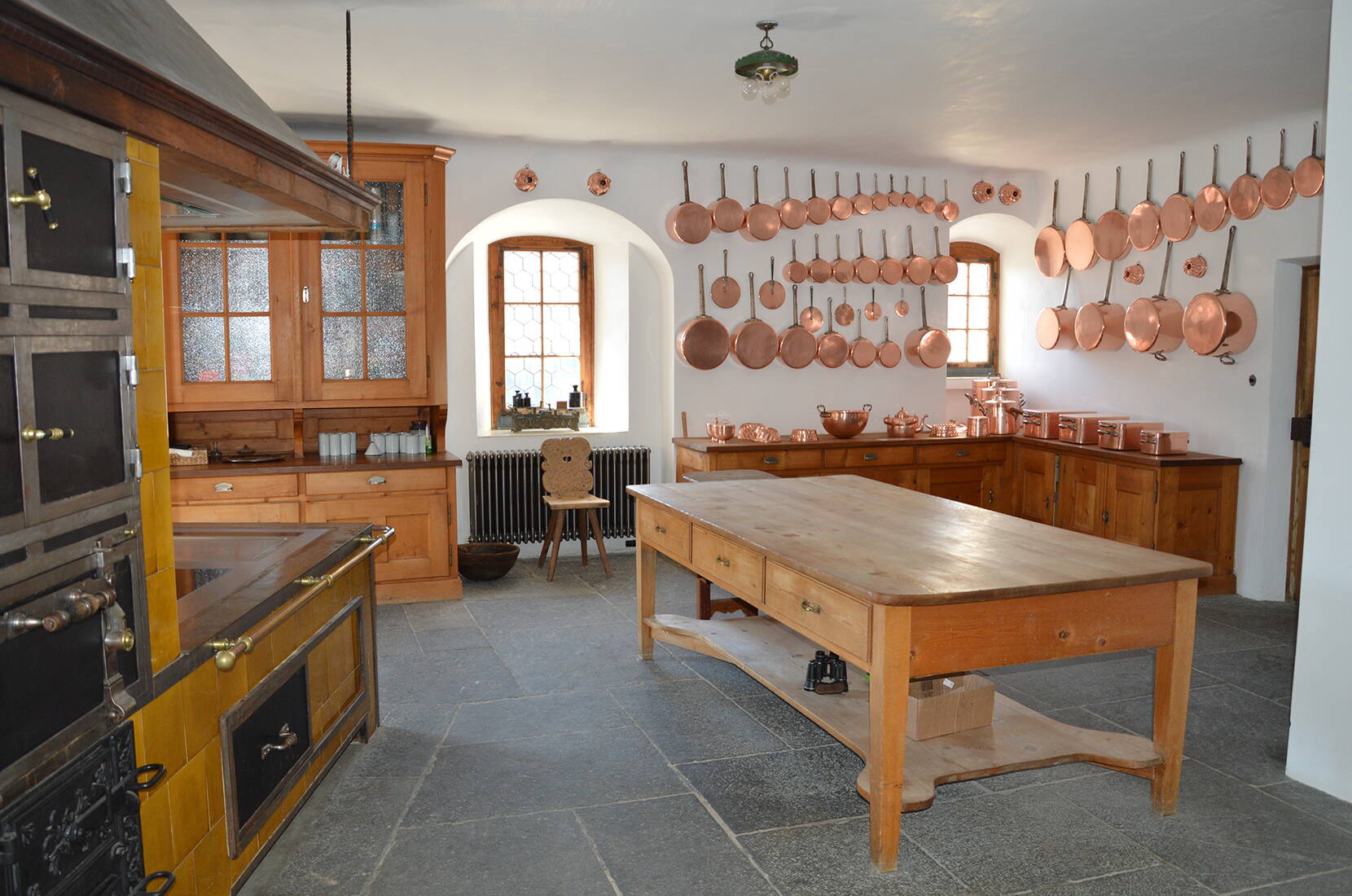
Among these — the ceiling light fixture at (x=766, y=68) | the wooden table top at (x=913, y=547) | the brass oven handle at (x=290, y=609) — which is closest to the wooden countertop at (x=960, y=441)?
the wooden table top at (x=913, y=547)

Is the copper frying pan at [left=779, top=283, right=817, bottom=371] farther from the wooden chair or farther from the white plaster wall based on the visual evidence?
the white plaster wall

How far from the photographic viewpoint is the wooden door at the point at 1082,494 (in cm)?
639

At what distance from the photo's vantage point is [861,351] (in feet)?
24.2

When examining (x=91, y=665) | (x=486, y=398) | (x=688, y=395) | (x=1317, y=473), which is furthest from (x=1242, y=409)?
(x=91, y=665)

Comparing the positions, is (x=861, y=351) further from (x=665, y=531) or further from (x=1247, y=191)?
(x=665, y=531)

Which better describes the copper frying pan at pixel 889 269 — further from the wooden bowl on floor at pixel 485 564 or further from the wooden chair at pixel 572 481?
the wooden bowl on floor at pixel 485 564

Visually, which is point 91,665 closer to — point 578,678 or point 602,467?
point 578,678

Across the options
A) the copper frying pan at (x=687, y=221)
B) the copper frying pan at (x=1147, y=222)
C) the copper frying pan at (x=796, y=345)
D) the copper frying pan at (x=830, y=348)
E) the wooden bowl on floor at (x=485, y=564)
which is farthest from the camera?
the copper frying pan at (x=830, y=348)

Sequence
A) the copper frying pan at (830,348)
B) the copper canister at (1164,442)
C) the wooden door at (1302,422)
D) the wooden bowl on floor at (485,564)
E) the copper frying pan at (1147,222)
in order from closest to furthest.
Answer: the wooden door at (1302,422) < the copper canister at (1164,442) < the wooden bowl on floor at (485,564) < the copper frying pan at (1147,222) < the copper frying pan at (830,348)

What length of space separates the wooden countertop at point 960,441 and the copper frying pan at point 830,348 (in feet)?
1.81

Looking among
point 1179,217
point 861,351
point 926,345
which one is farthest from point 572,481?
point 1179,217

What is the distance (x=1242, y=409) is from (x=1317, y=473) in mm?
2913

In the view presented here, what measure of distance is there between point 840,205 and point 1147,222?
196 cm

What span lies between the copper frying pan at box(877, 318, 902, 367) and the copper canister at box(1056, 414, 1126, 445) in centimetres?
121
